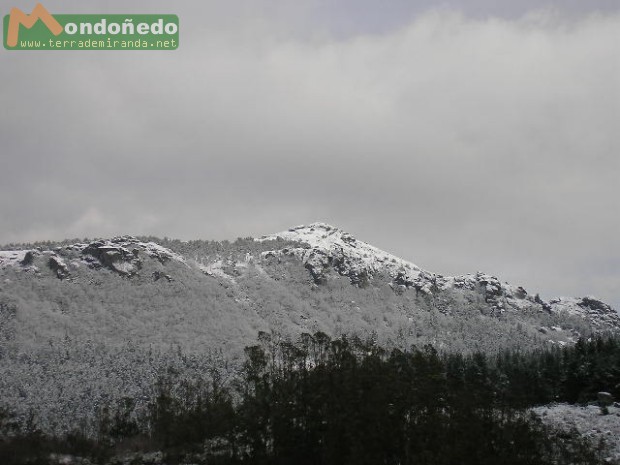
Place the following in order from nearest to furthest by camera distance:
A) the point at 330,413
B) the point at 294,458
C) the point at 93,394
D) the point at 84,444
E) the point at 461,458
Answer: the point at 461,458
the point at 330,413
the point at 294,458
the point at 84,444
the point at 93,394

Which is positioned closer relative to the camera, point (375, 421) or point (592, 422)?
point (375, 421)

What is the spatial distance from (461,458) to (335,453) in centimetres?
1345

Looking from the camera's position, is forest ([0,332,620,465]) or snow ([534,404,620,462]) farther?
snow ([534,404,620,462])

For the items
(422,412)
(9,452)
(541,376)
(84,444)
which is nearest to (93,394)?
(84,444)

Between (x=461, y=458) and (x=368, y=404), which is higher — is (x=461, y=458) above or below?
below

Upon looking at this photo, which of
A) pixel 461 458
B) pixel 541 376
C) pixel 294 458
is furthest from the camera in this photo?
pixel 541 376

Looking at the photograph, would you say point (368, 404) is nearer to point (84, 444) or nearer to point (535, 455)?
point (535, 455)

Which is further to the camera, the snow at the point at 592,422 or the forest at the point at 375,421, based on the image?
the snow at the point at 592,422

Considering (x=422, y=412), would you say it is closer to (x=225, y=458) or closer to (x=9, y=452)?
(x=225, y=458)

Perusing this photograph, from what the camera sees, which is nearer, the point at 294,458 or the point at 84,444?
the point at 294,458

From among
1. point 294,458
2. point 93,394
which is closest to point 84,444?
point 294,458

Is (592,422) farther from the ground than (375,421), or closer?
closer

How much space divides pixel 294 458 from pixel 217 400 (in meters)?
41.8

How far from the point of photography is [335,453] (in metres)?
49.8
